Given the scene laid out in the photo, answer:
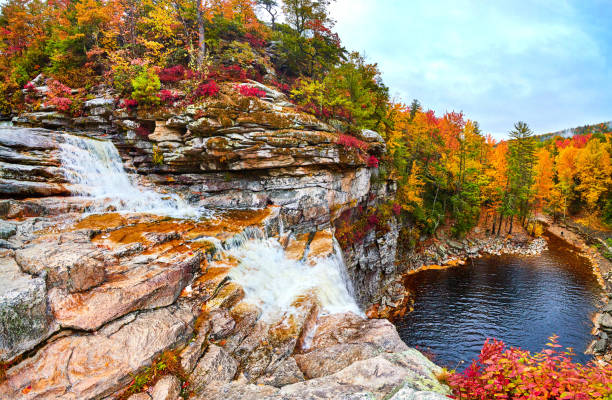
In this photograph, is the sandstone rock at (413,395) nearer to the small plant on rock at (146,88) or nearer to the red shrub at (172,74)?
the small plant on rock at (146,88)

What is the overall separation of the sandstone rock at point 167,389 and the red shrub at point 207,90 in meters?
13.8

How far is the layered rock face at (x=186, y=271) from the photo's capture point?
5.05m

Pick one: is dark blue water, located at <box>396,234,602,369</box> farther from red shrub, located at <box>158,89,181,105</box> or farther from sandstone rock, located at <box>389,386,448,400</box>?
red shrub, located at <box>158,89,181,105</box>

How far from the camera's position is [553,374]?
3812mm

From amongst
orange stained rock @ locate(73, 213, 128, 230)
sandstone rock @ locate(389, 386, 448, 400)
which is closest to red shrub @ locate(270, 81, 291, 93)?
orange stained rock @ locate(73, 213, 128, 230)

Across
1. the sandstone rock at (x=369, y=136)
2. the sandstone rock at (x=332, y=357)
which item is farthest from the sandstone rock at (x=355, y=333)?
the sandstone rock at (x=369, y=136)

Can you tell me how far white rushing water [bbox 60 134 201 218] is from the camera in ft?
39.0

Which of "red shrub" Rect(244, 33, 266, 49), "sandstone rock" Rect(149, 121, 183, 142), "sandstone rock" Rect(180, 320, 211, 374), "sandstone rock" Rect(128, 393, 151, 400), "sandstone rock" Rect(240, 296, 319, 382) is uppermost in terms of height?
"red shrub" Rect(244, 33, 266, 49)

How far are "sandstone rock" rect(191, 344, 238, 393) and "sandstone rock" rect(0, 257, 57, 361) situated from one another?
3221 millimetres

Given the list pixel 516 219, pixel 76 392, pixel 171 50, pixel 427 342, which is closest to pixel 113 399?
pixel 76 392

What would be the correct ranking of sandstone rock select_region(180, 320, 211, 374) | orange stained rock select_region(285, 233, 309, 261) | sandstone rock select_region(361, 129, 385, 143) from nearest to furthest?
sandstone rock select_region(180, 320, 211, 374)
orange stained rock select_region(285, 233, 309, 261)
sandstone rock select_region(361, 129, 385, 143)

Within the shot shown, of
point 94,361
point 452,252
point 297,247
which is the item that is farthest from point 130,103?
point 452,252

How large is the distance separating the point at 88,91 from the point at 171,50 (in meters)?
6.67

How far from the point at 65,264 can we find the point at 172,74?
49.1 feet
